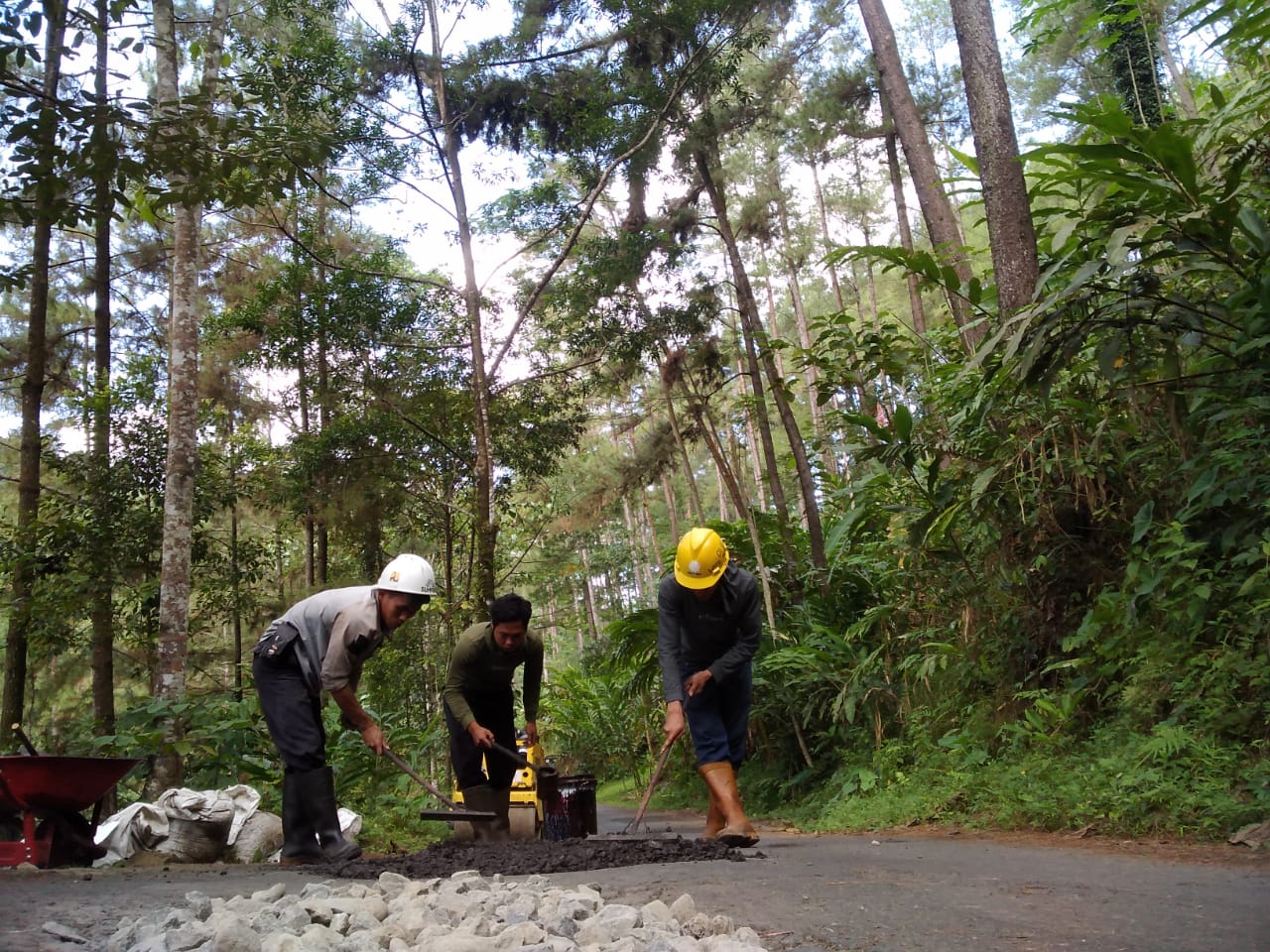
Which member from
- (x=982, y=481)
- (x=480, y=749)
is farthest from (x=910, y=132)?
(x=480, y=749)

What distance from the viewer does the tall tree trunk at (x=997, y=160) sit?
800 centimetres

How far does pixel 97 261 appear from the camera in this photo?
15945mm

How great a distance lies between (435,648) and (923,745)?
9835mm

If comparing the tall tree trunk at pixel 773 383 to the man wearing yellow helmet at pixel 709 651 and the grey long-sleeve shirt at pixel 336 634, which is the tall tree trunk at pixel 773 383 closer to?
the man wearing yellow helmet at pixel 709 651

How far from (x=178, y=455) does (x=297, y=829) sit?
5.23 m

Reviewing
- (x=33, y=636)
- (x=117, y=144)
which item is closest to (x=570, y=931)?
(x=117, y=144)

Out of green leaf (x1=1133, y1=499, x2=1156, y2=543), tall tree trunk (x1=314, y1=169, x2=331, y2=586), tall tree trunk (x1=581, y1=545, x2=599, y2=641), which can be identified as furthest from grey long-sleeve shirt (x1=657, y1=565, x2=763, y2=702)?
tall tree trunk (x1=581, y1=545, x2=599, y2=641)

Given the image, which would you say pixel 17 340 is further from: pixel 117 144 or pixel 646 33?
pixel 117 144

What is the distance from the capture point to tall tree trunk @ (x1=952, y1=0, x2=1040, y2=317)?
800 cm

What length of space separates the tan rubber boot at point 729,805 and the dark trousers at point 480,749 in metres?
1.67

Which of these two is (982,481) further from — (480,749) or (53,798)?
(53,798)

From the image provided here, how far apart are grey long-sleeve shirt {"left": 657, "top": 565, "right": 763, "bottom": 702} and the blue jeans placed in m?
0.13

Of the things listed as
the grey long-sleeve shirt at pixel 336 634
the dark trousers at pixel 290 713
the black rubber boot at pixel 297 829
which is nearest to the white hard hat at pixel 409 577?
the grey long-sleeve shirt at pixel 336 634

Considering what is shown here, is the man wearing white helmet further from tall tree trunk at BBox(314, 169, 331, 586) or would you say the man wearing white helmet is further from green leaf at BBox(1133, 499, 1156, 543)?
tall tree trunk at BBox(314, 169, 331, 586)
